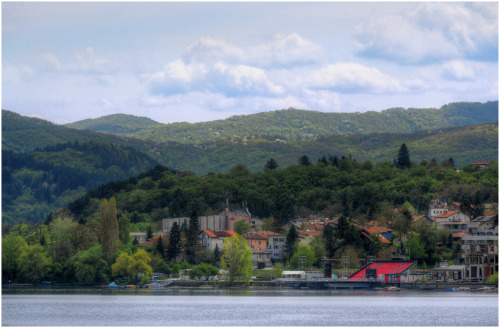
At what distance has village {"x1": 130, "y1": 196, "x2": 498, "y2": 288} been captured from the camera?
87.9 metres

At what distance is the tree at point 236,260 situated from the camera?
86938 mm

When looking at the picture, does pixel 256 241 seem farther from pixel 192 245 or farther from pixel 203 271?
pixel 203 271

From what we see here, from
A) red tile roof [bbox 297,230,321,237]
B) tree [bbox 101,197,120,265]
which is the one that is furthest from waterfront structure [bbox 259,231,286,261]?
tree [bbox 101,197,120,265]

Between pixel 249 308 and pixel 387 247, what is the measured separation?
4311 cm

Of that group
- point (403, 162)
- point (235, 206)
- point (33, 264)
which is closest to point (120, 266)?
point (33, 264)

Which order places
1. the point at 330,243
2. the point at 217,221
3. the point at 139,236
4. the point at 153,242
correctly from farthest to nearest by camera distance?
1. the point at 217,221
2. the point at 139,236
3. the point at 153,242
4. the point at 330,243

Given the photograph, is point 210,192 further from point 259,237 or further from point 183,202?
point 259,237

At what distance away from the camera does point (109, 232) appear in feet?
308

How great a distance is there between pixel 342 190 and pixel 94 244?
50760 millimetres

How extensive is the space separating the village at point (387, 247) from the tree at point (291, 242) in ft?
3.98

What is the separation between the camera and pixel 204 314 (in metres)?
54.6

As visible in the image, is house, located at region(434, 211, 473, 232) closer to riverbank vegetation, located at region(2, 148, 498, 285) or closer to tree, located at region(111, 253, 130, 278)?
riverbank vegetation, located at region(2, 148, 498, 285)

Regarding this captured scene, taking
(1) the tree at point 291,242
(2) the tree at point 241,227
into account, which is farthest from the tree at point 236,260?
(2) the tree at point 241,227

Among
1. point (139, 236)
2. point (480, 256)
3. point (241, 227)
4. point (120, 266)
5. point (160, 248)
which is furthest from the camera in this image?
point (241, 227)
